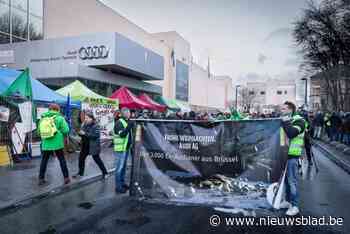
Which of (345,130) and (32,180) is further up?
(345,130)

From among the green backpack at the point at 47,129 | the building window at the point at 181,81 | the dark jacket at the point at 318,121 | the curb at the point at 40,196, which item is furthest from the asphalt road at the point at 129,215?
the building window at the point at 181,81

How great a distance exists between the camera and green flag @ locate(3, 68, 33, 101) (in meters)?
9.27

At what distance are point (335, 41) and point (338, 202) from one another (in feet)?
56.4

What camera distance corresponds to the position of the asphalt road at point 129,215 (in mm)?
4152

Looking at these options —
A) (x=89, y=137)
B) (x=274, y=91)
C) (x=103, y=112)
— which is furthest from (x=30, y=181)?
(x=274, y=91)

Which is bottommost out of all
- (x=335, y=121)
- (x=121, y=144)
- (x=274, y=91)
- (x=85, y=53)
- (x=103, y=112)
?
(x=121, y=144)

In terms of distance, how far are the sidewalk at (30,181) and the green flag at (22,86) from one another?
2.27 metres

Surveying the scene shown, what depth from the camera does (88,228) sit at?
165 inches

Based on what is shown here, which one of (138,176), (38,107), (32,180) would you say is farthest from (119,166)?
(38,107)

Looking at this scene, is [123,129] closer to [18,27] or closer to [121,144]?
[121,144]

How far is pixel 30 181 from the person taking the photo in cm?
688

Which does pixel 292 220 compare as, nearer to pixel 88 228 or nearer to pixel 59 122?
pixel 88 228

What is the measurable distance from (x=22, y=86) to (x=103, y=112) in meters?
4.38

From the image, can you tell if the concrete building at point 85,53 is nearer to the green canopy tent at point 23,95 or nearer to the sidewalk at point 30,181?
the green canopy tent at point 23,95
